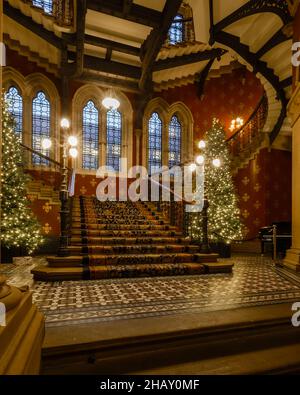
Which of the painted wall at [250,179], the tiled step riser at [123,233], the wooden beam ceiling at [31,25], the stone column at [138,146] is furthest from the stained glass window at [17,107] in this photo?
the tiled step riser at [123,233]

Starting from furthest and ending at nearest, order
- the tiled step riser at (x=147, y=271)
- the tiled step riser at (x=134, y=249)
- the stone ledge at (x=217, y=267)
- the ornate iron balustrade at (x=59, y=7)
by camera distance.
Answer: the ornate iron balustrade at (x=59, y=7), the tiled step riser at (x=134, y=249), the stone ledge at (x=217, y=267), the tiled step riser at (x=147, y=271)

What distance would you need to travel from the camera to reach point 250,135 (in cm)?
1127

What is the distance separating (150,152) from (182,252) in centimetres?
745

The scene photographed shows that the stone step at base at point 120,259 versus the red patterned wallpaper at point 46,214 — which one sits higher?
the red patterned wallpaper at point 46,214

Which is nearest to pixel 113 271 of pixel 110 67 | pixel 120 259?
pixel 120 259

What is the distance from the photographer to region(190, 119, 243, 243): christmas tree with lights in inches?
342

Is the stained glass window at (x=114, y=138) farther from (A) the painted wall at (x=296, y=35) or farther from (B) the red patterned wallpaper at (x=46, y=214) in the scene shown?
(A) the painted wall at (x=296, y=35)

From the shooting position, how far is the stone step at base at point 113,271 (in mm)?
4562

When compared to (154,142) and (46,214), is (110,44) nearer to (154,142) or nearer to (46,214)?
(154,142)

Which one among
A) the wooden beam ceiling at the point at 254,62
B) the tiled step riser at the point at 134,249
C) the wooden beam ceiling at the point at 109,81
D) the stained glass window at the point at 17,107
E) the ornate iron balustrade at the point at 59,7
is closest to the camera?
the tiled step riser at the point at 134,249

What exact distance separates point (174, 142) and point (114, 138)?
2.86 m

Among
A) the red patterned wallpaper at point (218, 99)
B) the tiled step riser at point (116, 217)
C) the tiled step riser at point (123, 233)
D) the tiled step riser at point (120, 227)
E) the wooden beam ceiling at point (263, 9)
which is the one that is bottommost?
the tiled step riser at point (123, 233)

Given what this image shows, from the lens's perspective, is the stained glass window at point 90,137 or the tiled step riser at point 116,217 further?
the stained glass window at point 90,137

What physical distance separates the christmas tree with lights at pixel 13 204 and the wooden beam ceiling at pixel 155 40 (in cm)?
500
